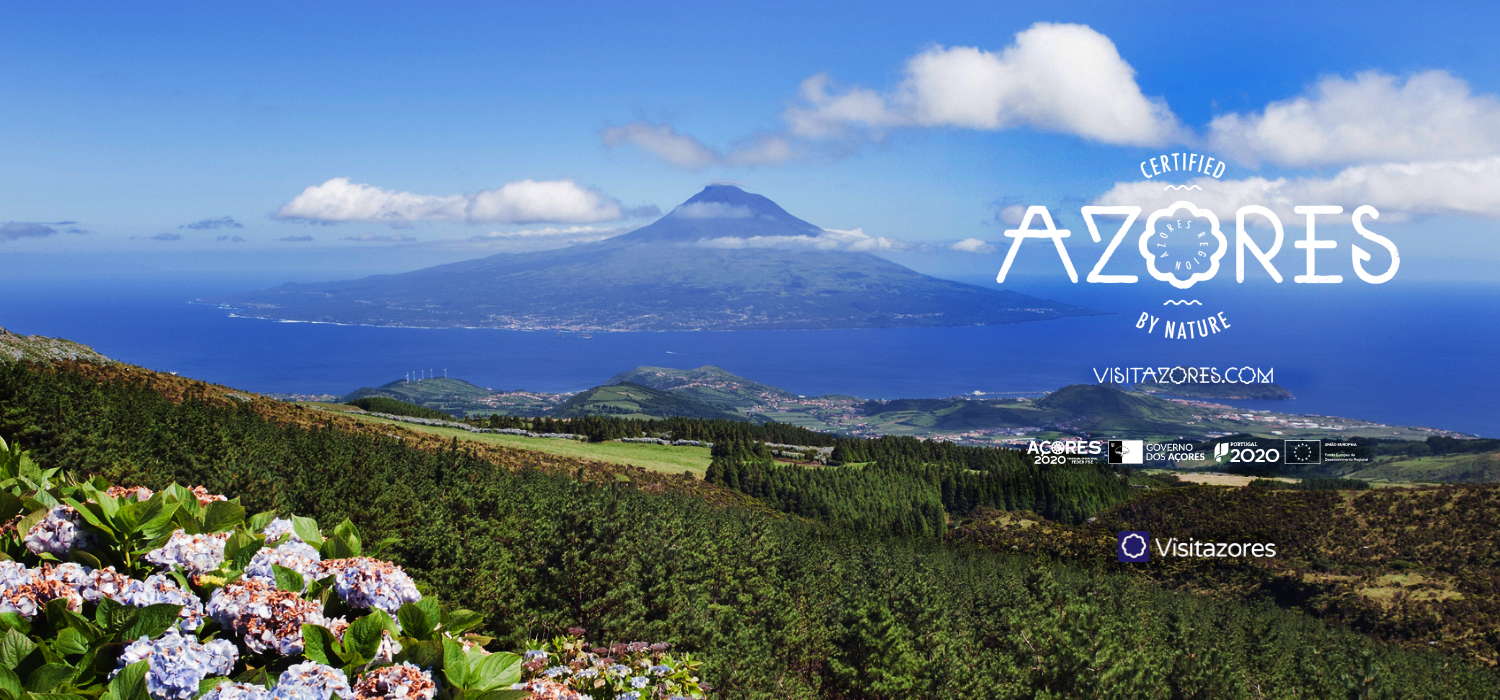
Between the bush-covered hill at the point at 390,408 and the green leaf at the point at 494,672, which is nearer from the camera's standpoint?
the green leaf at the point at 494,672

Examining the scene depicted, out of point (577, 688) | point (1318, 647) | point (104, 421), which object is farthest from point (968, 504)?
point (577, 688)

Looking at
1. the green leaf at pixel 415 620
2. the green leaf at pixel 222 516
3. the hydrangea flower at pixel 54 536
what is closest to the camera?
the green leaf at pixel 415 620

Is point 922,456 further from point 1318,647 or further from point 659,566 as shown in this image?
point 659,566

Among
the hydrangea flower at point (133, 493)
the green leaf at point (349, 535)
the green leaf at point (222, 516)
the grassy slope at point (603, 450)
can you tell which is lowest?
the grassy slope at point (603, 450)

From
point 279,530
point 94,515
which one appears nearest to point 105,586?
point 94,515

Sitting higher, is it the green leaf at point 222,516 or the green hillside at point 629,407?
the green leaf at point 222,516

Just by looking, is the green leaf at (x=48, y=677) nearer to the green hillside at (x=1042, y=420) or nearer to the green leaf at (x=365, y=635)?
the green leaf at (x=365, y=635)

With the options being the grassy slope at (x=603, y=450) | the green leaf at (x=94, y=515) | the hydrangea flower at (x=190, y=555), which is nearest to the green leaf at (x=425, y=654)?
the hydrangea flower at (x=190, y=555)
